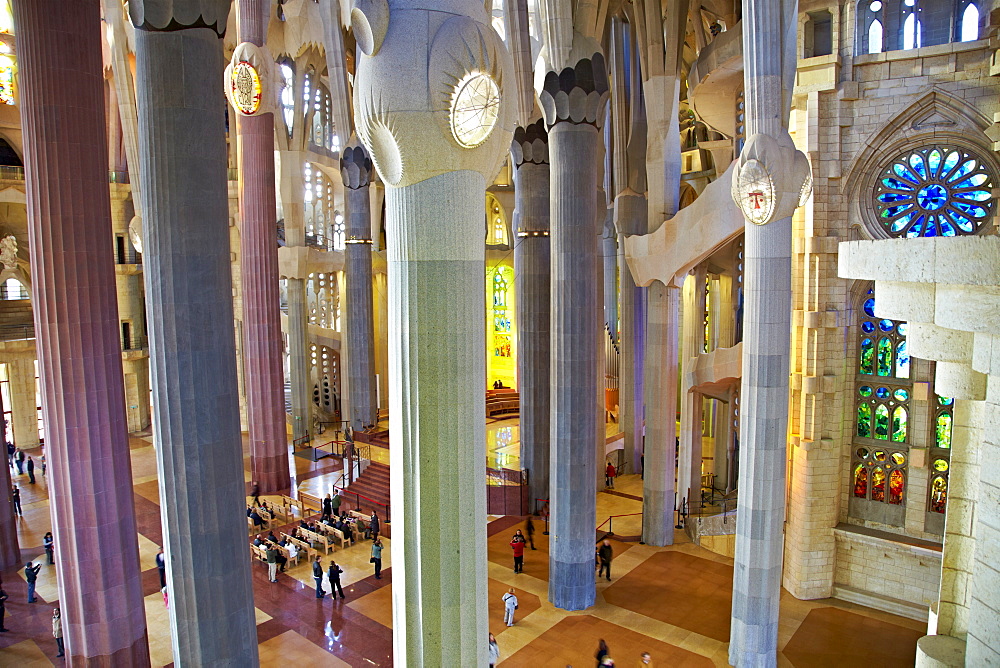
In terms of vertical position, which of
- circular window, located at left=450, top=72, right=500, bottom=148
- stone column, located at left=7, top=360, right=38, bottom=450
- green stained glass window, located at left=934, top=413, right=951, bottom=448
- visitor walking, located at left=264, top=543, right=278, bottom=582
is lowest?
visitor walking, located at left=264, top=543, right=278, bottom=582

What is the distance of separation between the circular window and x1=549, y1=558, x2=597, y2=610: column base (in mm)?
8820

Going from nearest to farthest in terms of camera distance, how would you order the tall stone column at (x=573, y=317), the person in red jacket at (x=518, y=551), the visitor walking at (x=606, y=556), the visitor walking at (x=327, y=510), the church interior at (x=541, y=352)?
1. the church interior at (x=541, y=352)
2. the tall stone column at (x=573, y=317)
3. the visitor walking at (x=606, y=556)
4. the person in red jacket at (x=518, y=551)
5. the visitor walking at (x=327, y=510)

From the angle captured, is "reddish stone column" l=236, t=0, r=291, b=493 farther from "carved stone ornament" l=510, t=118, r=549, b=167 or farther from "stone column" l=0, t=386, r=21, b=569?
"carved stone ornament" l=510, t=118, r=549, b=167

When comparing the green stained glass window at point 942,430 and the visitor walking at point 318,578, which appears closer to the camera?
the green stained glass window at point 942,430

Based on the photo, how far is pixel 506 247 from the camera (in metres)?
30.0

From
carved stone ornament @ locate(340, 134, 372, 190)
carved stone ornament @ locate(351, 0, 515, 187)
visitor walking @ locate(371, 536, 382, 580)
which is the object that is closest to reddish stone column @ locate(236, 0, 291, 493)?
carved stone ornament @ locate(340, 134, 372, 190)

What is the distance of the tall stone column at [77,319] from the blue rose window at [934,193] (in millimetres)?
11620

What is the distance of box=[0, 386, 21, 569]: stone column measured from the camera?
12727mm

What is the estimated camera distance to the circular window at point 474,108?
3.77m

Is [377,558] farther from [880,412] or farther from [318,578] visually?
[880,412]

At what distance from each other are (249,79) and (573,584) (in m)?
9.72

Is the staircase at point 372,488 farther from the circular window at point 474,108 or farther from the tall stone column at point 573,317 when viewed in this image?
the circular window at point 474,108

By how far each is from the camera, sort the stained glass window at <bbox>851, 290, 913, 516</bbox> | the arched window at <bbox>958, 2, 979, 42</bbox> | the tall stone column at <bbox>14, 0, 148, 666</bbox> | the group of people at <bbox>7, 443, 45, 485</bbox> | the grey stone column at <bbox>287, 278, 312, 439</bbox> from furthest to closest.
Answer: the grey stone column at <bbox>287, 278, 312, 439</bbox> → the group of people at <bbox>7, 443, 45, 485</bbox> → the stained glass window at <bbox>851, 290, 913, 516</bbox> → the arched window at <bbox>958, 2, 979, 42</bbox> → the tall stone column at <bbox>14, 0, 148, 666</bbox>

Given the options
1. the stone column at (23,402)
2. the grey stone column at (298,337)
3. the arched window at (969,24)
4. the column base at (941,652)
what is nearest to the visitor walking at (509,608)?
the column base at (941,652)
